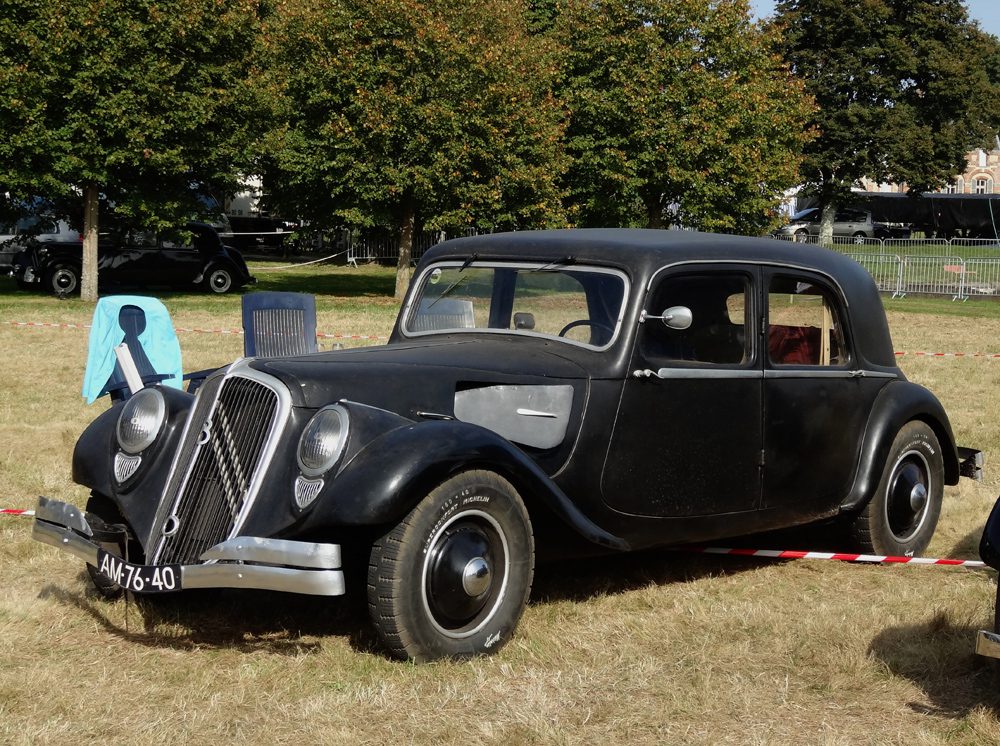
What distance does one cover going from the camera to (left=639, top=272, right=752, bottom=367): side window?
222 inches

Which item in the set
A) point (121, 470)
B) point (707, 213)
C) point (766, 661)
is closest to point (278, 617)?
point (121, 470)

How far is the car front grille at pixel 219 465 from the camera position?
4.80m

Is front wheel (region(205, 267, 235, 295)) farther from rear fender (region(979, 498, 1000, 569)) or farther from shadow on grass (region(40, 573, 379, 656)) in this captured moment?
rear fender (region(979, 498, 1000, 569))

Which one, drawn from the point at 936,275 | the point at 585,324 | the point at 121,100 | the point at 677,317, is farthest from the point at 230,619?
the point at 936,275

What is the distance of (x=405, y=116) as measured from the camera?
90.4ft

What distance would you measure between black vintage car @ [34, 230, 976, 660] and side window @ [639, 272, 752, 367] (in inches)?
0.4

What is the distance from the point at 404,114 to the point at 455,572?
938 inches

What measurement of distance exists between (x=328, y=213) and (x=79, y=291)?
241 inches

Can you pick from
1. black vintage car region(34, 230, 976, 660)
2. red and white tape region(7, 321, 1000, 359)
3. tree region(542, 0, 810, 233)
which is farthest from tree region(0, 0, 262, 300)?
black vintage car region(34, 230, 976, 660)

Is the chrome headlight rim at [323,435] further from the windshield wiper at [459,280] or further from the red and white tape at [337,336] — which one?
the red and white tape at [337,336]

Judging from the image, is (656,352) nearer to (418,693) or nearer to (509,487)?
(509,487)

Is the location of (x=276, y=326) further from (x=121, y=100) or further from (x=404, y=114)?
(x=404, y=114)

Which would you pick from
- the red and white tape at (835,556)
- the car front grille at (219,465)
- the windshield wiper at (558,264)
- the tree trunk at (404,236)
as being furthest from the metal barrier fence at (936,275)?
the car front grille at (219,465)

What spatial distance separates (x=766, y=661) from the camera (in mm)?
4996
